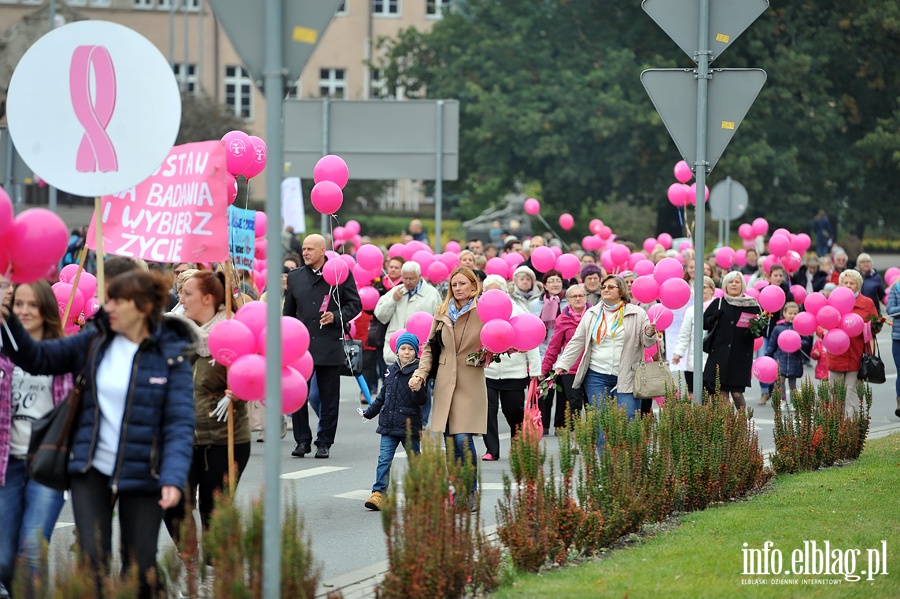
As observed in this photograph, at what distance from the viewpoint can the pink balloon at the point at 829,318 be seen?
14273 millimetres

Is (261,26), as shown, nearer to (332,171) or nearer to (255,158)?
(255,158)

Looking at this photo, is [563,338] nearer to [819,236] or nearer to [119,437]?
[119,437]

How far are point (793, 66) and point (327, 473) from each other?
32.4 m

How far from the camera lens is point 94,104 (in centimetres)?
642

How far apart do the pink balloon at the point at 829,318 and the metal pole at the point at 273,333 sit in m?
10.1

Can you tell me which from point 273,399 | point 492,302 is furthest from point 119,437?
point 492,302

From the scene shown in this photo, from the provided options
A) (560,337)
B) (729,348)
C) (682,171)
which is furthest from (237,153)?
(682,171)

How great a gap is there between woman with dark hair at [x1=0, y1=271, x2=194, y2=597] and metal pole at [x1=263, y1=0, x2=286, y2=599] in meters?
0.44

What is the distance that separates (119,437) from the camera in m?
5.49

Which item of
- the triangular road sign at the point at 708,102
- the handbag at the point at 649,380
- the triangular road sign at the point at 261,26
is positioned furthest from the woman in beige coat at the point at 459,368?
the triangular road sign at the point at 261,26

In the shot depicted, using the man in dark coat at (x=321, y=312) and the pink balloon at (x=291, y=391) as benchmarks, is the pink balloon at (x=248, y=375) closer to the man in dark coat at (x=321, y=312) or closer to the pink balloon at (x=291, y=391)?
the pink balloon at (x=291, y=391)

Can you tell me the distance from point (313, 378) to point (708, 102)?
5.36 m

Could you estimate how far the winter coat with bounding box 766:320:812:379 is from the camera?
54.4 ft

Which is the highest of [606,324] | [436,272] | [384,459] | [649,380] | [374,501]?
[436,272]
